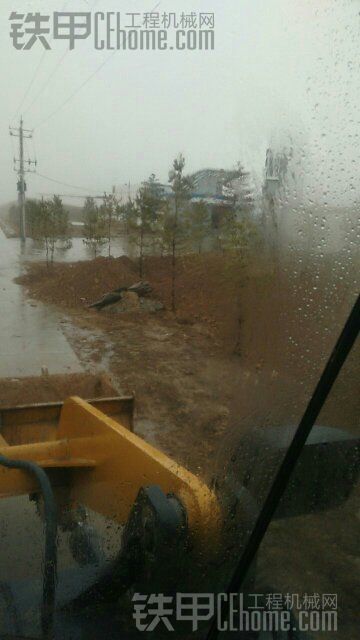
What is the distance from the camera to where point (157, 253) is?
834 cm

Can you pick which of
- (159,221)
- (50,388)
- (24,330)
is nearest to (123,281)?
(159,221)

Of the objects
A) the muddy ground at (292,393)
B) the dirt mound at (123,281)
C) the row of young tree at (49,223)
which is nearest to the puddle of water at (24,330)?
the dirt mound at (123,281)

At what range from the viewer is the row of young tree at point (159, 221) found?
6.57m

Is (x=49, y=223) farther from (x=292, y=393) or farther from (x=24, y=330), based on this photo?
(x=292, y=393)

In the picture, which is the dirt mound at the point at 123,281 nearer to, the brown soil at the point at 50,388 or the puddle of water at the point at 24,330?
the puddle of water at the point at 24,330

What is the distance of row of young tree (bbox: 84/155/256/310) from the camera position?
Answer: 6566 millimetres

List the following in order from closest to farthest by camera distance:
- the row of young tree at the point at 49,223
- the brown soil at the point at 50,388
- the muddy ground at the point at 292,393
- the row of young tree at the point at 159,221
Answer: the muddy ground at the point at 292,393 → the brown soil at the point at 50,388 → the row of young tree at the point at 159,221 → the row of young tree at the point at 49,223

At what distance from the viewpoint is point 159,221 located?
7.91 metres

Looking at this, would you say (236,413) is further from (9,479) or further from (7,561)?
(7,561)

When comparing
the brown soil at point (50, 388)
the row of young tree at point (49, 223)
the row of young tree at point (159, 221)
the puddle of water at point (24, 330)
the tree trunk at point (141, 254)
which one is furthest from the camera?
the tree trunk at point (141, 254)

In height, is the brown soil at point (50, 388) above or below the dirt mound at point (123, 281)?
below

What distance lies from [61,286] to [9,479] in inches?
223

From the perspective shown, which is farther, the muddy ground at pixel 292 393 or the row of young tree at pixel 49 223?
the row of young tree at pixel 49 223

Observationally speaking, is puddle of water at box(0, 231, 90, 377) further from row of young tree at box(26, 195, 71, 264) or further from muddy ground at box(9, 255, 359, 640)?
muddy ground at box(9, 255, 359, 640)
